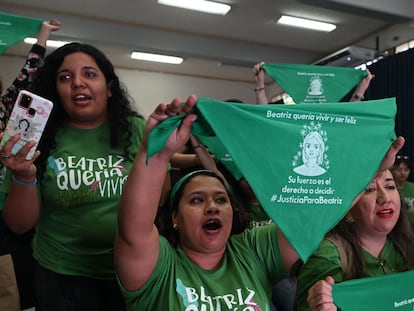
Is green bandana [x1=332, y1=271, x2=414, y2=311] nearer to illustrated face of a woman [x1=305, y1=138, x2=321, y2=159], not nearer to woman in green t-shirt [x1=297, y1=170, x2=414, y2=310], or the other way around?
woman in green t-shirt [x1=297, y1=170, x2=414, y2=310]

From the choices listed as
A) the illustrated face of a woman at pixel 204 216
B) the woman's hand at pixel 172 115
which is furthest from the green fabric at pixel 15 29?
the woman's hand at pixel 172 115

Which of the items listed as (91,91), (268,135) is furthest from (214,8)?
(268,135)

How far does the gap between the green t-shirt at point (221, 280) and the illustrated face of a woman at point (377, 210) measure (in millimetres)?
367

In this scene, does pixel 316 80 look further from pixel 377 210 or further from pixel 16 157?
pixel 16 157

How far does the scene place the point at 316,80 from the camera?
10.8 feet

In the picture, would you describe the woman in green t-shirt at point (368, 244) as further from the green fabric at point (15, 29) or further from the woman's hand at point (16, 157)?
the green fabric at point (15, 29)

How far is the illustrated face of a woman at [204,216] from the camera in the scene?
131cm

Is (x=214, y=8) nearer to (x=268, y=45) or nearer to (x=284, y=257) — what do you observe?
(x=268, y=45)

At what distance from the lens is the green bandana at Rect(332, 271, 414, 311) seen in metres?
1.23

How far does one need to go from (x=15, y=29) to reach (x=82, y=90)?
1213mm

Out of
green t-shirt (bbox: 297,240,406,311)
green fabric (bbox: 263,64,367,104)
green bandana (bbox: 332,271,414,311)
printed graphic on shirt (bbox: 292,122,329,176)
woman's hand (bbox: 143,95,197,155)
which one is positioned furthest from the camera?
green fabric (bbox: 263,64,367,104)

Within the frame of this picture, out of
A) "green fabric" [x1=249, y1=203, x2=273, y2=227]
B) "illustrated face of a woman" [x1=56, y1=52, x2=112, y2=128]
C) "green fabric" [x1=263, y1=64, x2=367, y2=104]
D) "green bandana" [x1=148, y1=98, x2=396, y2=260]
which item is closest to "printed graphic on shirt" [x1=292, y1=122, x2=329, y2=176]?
"green bandana" [x1=148, y1=98, x2=396, y2=260]

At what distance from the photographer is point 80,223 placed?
1.33 metres

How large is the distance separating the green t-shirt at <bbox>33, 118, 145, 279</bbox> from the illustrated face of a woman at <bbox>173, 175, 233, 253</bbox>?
22 centimetres
